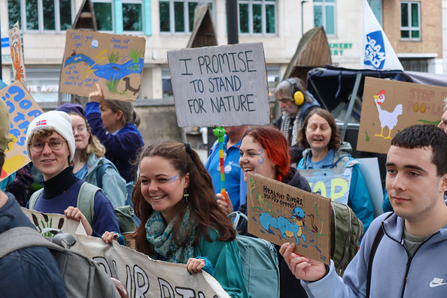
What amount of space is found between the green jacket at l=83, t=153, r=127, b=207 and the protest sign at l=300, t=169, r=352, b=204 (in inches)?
65.3

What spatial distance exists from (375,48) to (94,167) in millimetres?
5135

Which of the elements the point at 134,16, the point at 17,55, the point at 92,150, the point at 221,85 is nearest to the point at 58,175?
the point at 92,150

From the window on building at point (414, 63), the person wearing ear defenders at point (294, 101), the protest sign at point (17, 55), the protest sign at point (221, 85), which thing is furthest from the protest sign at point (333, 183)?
the window on building at point (414, 63)

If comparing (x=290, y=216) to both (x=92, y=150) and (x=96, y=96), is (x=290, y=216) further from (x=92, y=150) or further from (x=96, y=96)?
(x=96, y=96)

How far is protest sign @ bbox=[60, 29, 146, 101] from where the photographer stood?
512cm

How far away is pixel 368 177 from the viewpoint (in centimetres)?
443

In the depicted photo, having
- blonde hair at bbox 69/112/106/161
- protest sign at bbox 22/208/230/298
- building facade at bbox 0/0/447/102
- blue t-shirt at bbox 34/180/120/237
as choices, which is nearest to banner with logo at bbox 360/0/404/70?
blonde hair at bbox 69/112/106/161

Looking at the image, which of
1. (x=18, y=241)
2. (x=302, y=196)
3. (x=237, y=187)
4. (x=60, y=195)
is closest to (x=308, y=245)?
(x=302, y=196)

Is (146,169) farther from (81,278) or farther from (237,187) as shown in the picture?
(237,187)

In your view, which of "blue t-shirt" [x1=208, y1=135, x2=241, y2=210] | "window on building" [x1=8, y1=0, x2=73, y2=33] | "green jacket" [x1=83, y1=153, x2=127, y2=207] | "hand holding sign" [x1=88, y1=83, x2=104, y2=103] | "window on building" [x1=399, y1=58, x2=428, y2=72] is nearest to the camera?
"green jacket" [x1=83, y1=153, x2=127, y2=207]

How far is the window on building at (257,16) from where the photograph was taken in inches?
1136

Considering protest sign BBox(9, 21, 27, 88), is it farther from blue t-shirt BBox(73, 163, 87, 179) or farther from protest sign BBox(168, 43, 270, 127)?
protest sign BBox(168, 43, 270, 127)

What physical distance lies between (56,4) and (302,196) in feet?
88.0

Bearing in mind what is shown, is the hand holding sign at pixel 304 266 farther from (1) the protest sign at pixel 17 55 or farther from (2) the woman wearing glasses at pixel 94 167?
(1) the protest sign at pixel 17 55
